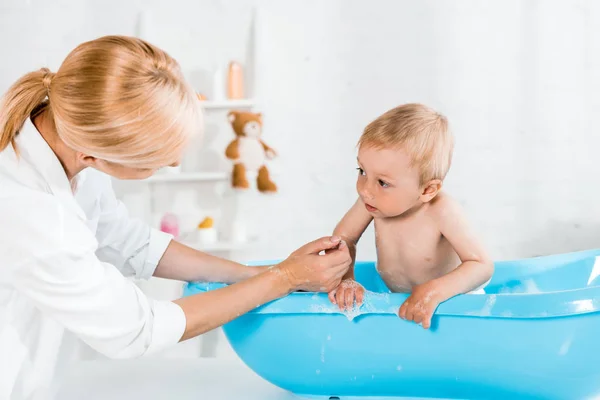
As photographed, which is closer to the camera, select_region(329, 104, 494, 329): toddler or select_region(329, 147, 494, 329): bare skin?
select_region(329, 147, 494, 329): bare skin

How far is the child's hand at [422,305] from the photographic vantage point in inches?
45.1

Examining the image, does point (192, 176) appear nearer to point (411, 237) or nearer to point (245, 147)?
point (245, 147)

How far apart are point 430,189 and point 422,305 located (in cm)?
31

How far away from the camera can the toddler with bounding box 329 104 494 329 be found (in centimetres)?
130

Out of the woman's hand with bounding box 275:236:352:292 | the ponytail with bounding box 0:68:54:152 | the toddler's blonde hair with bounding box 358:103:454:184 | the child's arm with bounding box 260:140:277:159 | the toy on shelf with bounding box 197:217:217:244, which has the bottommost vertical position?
the toy on shelf with bounding box 197:217:217:244

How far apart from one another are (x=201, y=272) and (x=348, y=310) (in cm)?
38

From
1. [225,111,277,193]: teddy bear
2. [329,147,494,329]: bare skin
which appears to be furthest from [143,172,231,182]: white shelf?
[329,147,494,329]: bare skin

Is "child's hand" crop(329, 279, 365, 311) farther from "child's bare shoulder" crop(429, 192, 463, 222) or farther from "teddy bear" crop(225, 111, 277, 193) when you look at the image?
"teddy bear" crop(225, 111, 277, 193)

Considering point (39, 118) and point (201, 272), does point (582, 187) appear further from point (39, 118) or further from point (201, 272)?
point (39, 118)

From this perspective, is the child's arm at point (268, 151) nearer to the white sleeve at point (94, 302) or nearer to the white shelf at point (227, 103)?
the white shelf at point (227, 103)

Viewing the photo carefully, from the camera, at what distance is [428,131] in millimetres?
1324

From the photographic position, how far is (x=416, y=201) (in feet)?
4.56

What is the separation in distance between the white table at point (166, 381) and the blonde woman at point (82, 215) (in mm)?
271

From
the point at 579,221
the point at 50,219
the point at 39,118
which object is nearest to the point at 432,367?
the point at 50,219
